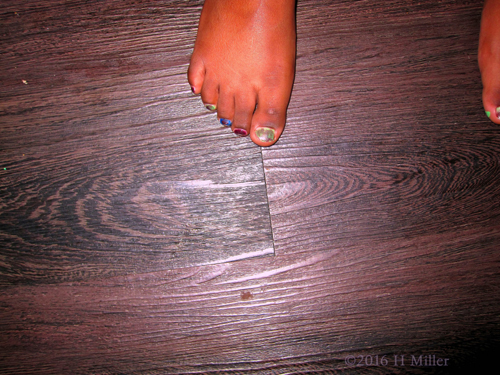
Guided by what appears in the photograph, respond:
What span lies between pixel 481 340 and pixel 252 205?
58cm

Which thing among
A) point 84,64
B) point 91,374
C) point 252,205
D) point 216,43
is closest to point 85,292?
point 91,374

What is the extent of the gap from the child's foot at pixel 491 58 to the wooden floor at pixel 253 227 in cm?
2

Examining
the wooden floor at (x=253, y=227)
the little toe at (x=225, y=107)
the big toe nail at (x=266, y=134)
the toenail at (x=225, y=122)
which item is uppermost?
the little toe at (x=225, y=107)

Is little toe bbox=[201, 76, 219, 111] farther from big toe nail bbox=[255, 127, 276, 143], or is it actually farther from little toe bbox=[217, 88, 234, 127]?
big toe nail bbox=[255, 127, 276, 143]

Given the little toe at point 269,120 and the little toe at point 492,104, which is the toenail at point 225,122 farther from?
the little toe at point 492,104

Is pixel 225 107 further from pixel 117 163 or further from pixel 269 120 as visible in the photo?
pixel 117 163

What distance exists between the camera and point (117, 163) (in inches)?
25.9

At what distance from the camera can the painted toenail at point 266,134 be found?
655mm

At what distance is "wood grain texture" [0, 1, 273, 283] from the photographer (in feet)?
2.11

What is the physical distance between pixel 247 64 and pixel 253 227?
1.24ft

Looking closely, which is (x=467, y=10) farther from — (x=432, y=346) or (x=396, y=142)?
(x=432, y=346)
